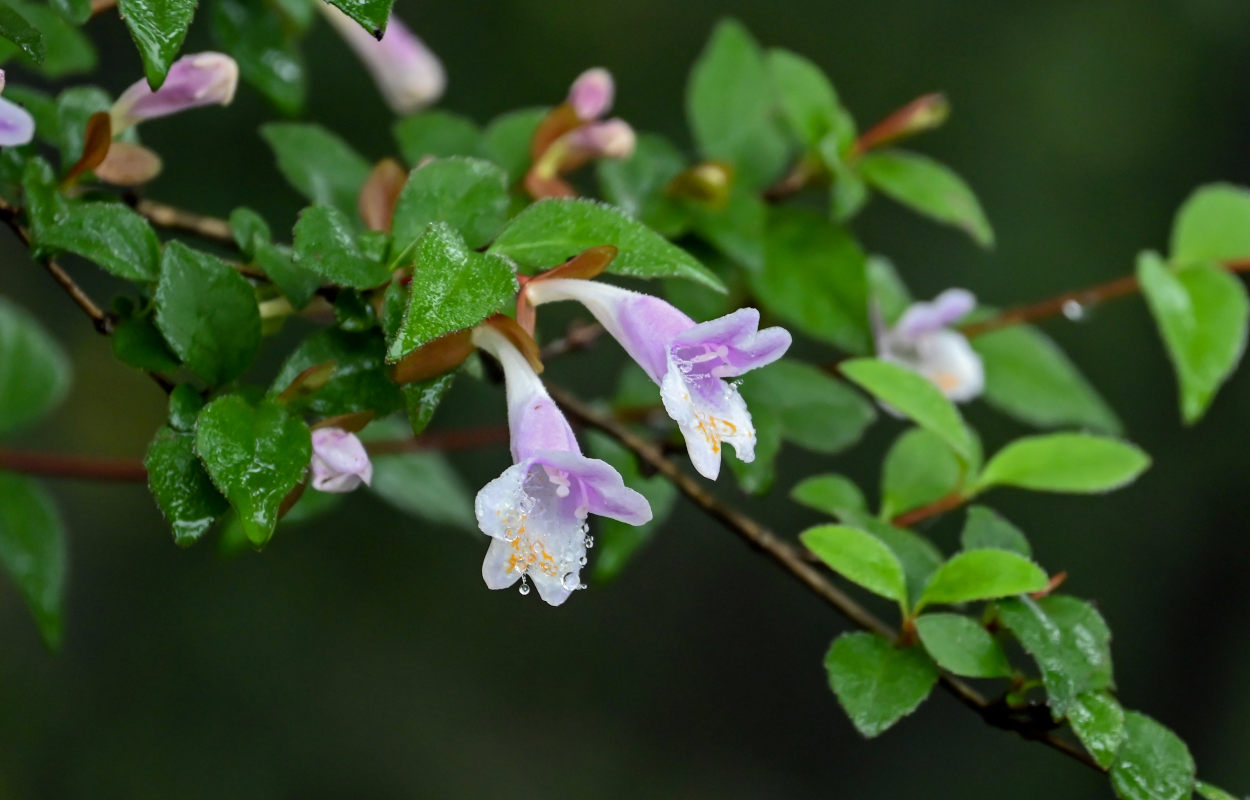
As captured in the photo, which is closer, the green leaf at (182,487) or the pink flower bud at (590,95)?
the green leaf at (182,487)

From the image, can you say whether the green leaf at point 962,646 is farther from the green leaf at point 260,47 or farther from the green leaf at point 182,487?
the green leaf at point 260,47

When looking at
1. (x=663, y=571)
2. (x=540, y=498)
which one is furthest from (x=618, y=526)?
(x=663, y=571)

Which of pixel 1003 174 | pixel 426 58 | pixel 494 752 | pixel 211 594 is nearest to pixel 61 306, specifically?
pixel 211 594

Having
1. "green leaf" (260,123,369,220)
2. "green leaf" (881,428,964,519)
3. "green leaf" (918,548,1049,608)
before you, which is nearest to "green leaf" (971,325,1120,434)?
"green leaf" (881,428,964,519)

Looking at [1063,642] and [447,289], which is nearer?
[447,289]

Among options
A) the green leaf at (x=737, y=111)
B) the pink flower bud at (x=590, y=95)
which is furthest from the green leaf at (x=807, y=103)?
the pink flower bud at (x=590, y=95)

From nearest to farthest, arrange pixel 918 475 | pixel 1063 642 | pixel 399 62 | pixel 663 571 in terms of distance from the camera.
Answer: pixel 1063 642 < pixel 918 475 < pixel 399 62 < pixel 663 571

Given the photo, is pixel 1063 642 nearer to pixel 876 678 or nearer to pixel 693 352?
pixel 876 678

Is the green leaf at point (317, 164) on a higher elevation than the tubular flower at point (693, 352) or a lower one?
higher

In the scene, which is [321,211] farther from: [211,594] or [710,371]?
[211,594]
